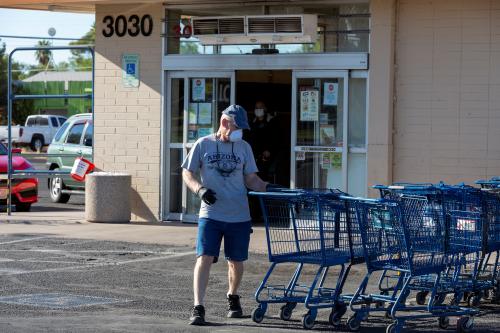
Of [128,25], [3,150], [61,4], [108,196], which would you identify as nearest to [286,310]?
[108,196]

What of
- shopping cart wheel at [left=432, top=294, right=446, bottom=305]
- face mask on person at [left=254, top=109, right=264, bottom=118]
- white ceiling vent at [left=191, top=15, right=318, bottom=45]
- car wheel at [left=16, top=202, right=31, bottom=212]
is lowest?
car wheel at [left=16, top=202, right=31, bottom=212]

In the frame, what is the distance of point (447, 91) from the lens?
1638 centimetres

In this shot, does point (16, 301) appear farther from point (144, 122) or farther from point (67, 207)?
point (67, 207)

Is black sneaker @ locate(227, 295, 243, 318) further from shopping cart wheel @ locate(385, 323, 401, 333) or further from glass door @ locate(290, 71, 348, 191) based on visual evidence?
glass door @ locate(290, 71, 348, 191)

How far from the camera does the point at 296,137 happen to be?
17.4 meters

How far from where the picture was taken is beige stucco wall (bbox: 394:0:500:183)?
52.9ft

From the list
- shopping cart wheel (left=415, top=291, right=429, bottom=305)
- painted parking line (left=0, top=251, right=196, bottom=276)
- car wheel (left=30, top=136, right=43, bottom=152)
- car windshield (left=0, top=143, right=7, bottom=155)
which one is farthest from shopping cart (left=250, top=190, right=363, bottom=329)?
car wheel (left=30, top=136, right=43, bottom=152)

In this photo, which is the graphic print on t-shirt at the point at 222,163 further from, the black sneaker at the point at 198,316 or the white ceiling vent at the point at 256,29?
the white ceiling vent at the point at 256,29

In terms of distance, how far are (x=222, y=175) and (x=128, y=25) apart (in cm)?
925

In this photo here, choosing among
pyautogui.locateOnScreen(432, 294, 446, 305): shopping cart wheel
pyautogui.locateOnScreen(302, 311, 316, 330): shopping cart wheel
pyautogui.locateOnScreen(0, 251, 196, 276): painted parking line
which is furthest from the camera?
pyautogui.locateOnScreen(0, 251, 196, 276): painted parking line

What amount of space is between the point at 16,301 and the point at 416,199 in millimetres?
4239

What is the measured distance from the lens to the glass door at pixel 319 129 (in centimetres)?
1703

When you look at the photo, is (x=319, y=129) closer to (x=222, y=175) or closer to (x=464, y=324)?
(x=222, y=175)

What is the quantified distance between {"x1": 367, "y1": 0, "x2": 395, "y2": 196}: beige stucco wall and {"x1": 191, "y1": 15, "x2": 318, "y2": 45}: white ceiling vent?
1049 mm
